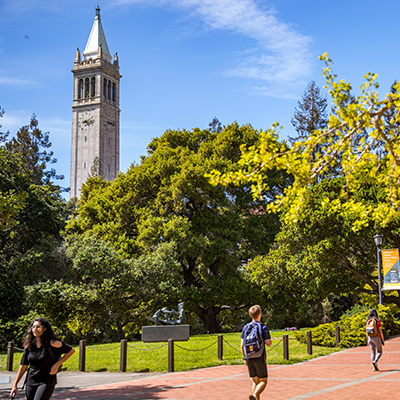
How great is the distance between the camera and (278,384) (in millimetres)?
11773

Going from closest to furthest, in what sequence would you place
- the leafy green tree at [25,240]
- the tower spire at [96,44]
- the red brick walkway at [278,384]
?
the red brick walkway at [278,384]
the leafy green tree at [25,240]
the tower spire at [96,44]

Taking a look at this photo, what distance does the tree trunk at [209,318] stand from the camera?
3169cm

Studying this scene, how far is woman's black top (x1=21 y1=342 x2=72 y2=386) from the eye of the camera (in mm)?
6750

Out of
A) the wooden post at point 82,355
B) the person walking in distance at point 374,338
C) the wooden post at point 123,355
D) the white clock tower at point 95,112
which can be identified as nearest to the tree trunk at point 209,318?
the wooden post at point 82,355

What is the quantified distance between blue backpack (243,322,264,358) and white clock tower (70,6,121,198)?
8419 cm

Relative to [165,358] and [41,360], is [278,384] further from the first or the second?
[41,360]

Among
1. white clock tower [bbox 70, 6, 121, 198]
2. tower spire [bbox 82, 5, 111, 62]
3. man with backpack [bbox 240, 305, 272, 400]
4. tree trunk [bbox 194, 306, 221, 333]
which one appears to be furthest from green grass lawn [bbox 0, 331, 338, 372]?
tower spire [bbox 82, 5, 111, 62]

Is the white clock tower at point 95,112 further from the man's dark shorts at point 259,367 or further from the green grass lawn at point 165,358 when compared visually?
the man's dark shorts at point 259,367

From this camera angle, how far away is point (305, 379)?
12.4 m

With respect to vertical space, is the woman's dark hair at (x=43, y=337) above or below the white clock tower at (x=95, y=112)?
below

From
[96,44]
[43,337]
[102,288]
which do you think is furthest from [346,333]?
[96,44]

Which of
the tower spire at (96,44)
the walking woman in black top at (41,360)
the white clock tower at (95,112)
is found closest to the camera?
the walking woman in black top at (41,360)

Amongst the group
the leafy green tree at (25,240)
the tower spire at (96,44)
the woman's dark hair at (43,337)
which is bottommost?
the woman's dark hair at (43,337)

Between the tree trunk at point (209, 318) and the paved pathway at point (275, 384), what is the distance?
1635cm
